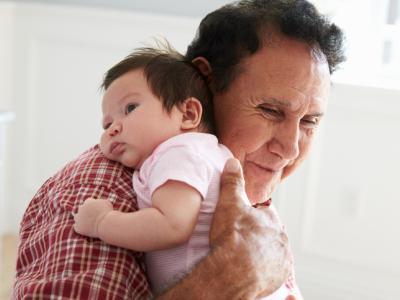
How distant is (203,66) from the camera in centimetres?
143

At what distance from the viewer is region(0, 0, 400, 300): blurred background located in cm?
339

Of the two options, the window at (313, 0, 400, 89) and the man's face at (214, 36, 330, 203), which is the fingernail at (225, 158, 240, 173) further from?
the window at (313, 0, 400, 89)

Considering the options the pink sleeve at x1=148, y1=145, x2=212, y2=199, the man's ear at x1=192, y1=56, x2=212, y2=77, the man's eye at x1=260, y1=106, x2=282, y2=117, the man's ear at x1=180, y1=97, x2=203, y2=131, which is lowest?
the pink sleeve at x1=148, y1=145, x2=212, y2=199

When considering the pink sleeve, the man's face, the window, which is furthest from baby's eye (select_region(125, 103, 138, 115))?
the window

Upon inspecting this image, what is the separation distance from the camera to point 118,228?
1.05m

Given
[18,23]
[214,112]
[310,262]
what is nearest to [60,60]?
[18,23]

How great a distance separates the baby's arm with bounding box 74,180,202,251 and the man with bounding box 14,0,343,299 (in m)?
0.04

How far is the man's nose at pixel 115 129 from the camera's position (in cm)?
119

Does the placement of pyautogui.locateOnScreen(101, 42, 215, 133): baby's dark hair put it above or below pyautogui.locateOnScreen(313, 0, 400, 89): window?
above

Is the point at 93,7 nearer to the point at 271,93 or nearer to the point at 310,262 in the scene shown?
the point at 310,262

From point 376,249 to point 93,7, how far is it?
2.01 m

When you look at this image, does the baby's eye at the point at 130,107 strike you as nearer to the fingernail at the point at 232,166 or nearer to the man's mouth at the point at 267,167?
the fingernail at the point at 232,166

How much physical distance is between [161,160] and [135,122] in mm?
105

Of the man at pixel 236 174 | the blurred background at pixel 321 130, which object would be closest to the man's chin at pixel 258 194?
the man at pixel 236 174
